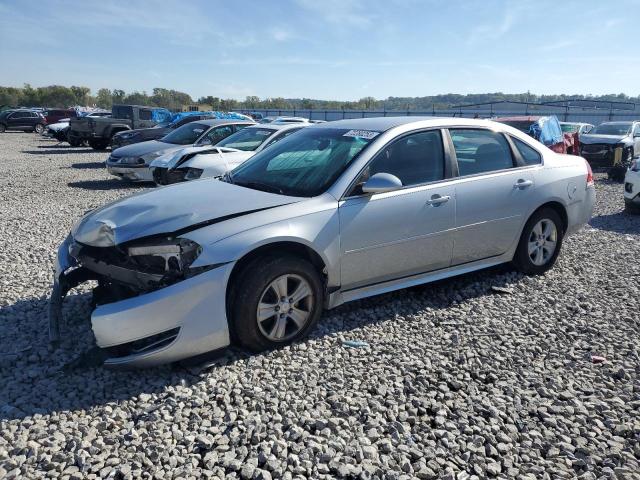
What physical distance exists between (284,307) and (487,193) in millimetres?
2274

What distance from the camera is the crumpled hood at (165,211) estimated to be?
145 inches

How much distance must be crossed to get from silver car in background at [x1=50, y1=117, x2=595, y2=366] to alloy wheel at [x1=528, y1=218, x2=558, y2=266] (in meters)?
0.02

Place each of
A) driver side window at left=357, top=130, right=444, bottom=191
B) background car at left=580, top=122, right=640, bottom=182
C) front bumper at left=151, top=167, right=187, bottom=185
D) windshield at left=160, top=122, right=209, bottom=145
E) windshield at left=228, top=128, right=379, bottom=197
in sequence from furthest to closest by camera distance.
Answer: background car at left=580, top=122, right=640, bottom=182 → windshield at left=160, top=122, right=209, bottom=145 → front bumper at left=151, top=167, right=187, bottom=185 → driver side window at left=357, top=130, right=444, bottom=191 → windshield at left=228, top=128, right=379, bottom=197

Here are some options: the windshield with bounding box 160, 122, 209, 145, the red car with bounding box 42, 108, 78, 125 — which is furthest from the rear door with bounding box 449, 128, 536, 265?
the red car with bounding box 42, 108, 78, 125

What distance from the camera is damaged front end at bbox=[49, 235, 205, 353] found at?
352 centimetres

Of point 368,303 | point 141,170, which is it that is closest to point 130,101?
point 141,170

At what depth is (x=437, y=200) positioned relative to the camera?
181 inches

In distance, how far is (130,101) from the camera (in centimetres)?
9350

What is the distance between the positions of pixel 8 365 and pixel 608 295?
16.8ft

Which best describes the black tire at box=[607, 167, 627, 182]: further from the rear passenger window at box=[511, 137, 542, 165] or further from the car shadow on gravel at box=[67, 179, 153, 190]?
the car shadow on gravel at box=[67, 179, 153, 190]

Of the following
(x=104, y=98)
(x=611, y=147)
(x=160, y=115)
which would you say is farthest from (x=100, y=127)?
(x=104, y=98)

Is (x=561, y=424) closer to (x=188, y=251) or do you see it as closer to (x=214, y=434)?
(x=214, y=434)

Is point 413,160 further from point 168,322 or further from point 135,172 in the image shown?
point 135,172

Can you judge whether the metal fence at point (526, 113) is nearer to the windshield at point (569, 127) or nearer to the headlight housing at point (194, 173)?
the windshield at point (569, 127)
